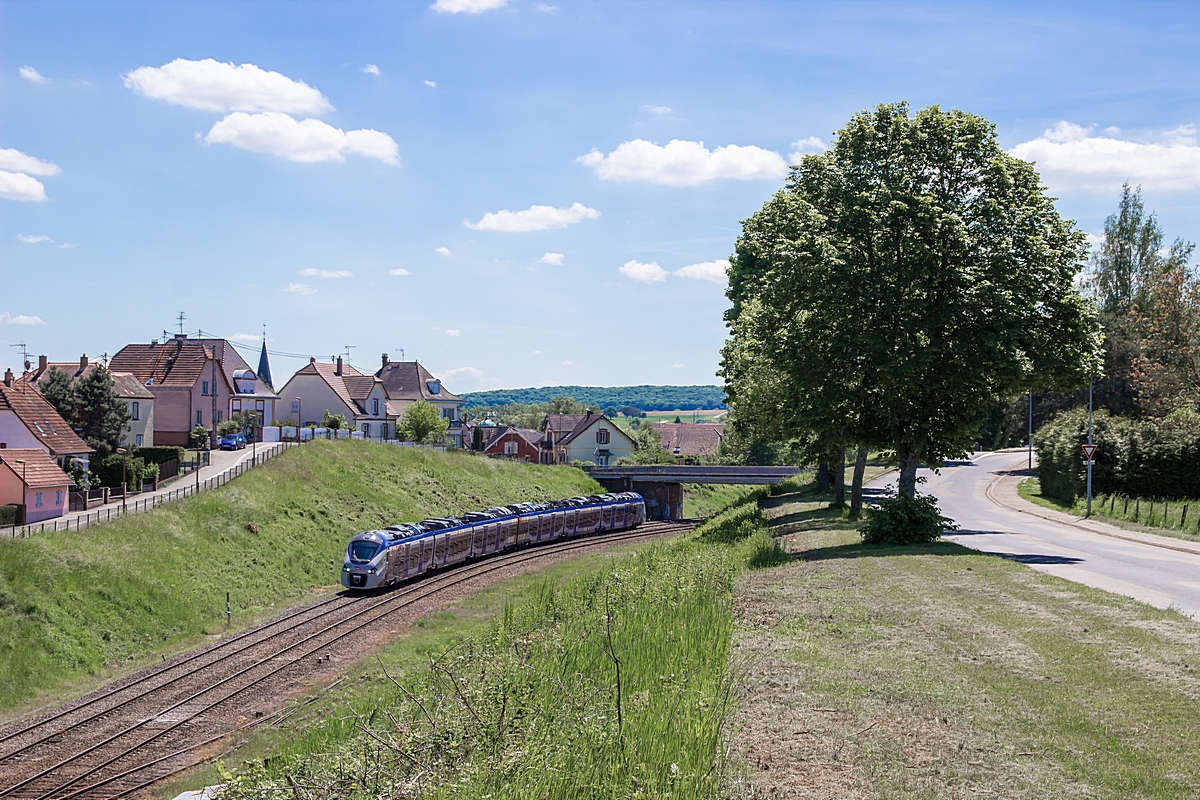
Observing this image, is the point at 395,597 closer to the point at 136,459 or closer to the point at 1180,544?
the point at 136,459

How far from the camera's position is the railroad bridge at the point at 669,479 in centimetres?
8206

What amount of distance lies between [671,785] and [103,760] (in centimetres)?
1478

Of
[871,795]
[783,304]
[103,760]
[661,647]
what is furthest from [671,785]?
[783,304]

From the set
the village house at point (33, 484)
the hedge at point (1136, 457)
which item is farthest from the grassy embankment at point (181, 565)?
the hedge at point (1136, 457)

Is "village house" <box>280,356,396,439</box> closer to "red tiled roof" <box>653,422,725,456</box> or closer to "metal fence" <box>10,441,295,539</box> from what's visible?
"metal fence" <box>10,441,295,539</box>

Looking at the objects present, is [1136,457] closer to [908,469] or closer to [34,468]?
[908,469]

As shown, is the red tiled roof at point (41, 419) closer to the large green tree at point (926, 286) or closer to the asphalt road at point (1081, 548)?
the large green tree at point (926, 286)

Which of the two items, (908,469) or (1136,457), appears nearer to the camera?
(908,469)

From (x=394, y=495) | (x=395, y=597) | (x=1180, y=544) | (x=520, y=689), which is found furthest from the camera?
(x=394, y=495)

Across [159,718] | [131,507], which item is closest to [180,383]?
[131,507]

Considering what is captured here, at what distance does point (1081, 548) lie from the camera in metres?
29.0

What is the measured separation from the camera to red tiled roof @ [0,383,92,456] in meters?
45.5

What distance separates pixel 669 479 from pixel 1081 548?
5369 cm

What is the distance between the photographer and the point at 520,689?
36.5 feet
